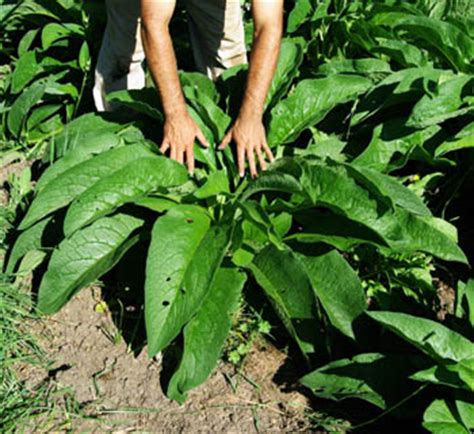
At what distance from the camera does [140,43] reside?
13.7 feet

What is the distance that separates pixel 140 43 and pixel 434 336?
2.38 metres

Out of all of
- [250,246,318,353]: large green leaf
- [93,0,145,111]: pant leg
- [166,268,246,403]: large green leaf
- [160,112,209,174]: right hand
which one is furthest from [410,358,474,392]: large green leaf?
[93,0,145,111]: pant leg

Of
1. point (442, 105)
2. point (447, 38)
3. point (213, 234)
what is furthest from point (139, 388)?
point (447, 38)

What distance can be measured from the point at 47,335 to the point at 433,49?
8.36ft

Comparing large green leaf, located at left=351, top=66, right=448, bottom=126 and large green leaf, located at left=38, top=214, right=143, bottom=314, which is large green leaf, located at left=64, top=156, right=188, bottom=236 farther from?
large green leaf, located at left=351, top=66, right=448, bottom=126

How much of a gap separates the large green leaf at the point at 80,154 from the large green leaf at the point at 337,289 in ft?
3.76

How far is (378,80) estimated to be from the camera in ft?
13.0

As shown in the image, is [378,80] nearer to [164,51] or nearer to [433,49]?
[433,49]

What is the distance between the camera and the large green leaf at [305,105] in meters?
3.68

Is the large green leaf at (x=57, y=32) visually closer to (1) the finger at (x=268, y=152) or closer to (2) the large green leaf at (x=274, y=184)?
(1) the finger at (x=268, y=152)

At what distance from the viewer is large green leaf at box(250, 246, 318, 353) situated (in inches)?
121

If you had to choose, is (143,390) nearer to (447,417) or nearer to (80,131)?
(447,417)

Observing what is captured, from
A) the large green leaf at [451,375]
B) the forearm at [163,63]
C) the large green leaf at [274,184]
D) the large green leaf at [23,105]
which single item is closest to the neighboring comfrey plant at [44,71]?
the large green leaf at [23,105]

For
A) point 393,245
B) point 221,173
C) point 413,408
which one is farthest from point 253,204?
point 413,408
